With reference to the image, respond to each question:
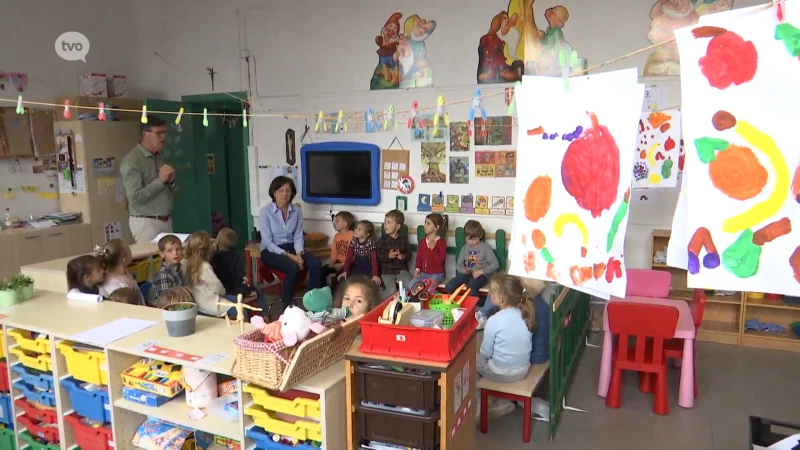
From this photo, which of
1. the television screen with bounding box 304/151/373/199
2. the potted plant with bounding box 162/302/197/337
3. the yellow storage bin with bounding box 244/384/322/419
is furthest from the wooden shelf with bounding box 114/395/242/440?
the television screen with bounding box 304/151/373/199

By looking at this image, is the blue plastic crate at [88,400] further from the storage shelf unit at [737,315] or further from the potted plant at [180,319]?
the storage shelf unit at [737,315]

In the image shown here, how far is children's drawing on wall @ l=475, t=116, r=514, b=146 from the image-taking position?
5121mm

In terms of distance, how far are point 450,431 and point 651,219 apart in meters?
3.30

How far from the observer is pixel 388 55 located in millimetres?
5508

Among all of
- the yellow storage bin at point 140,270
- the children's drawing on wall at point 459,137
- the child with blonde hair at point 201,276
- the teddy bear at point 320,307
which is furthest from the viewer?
the children's drawing on wall at point 459,137

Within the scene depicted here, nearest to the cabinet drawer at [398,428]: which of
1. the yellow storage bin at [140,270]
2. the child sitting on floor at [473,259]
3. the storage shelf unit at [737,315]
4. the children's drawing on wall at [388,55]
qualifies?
the yellow storage bin at [140,270]

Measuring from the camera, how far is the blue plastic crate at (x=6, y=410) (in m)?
2.99

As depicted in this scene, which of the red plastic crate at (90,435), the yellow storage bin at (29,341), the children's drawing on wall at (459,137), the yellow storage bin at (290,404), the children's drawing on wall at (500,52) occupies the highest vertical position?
the children's drawing on wall at (500,52)

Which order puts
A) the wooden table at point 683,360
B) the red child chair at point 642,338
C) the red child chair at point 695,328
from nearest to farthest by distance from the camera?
the red child chair at point 642,338
the wooden table at point 683,360
the red child chair at point 695,328

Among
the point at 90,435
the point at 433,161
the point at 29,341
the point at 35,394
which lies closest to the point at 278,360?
the point at 90,435

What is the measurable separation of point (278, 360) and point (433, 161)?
12.2 ft

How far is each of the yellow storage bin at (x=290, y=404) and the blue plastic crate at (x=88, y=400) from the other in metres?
0.82

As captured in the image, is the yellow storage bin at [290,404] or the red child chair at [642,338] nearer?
the yellow storage bin at [290,404]

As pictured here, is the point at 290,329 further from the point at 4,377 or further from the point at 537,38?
the point at 537,38
